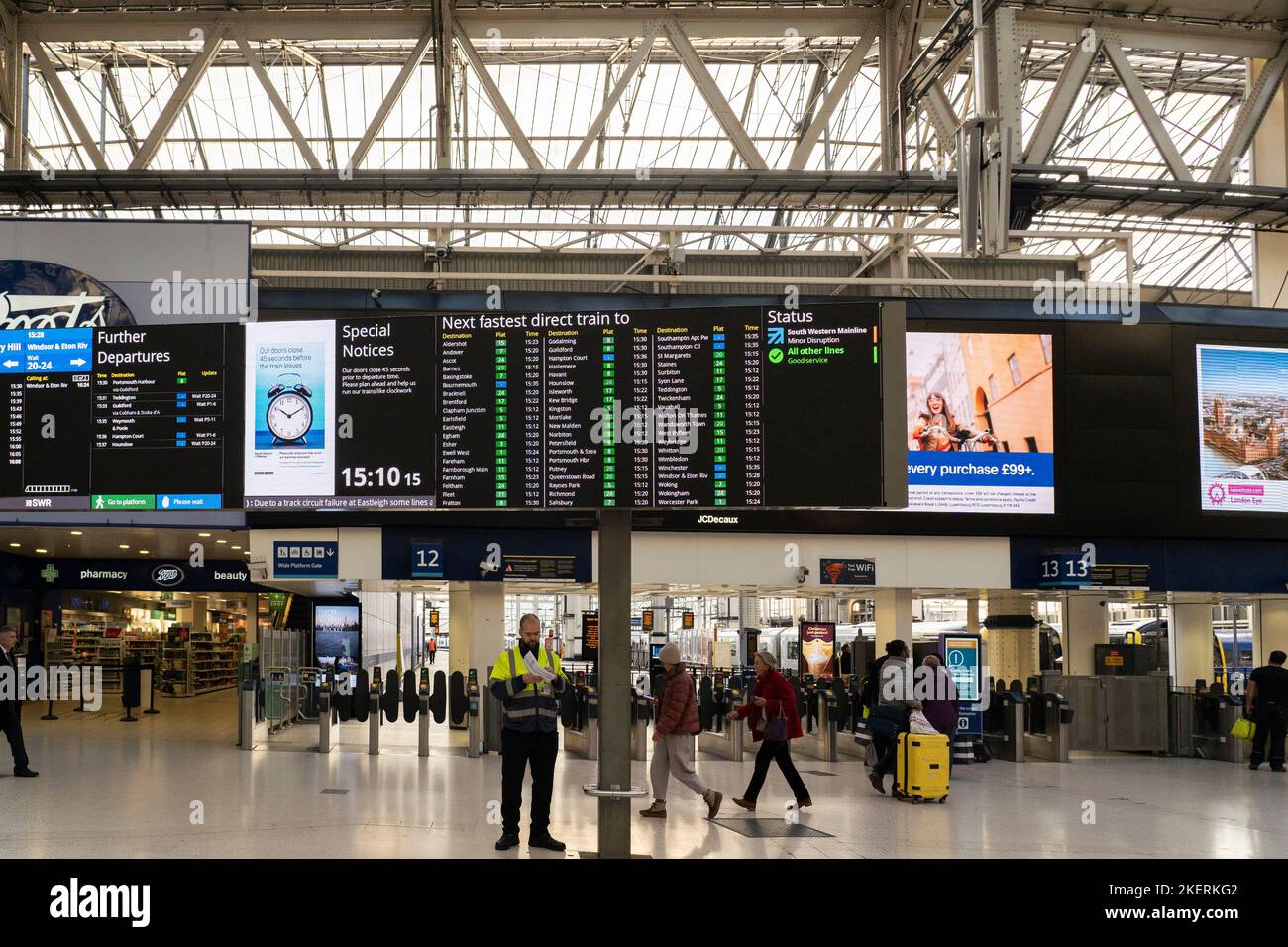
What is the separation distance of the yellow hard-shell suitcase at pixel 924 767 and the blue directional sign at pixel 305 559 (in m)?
9.98

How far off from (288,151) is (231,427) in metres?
22.7

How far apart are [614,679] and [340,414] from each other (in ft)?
8.69

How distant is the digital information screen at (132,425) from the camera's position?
9.19 meters

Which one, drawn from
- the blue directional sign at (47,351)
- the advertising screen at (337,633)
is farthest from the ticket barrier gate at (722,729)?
the advertising screen at (337,633)

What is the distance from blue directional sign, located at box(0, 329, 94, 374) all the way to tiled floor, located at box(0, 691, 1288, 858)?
3.48 meters

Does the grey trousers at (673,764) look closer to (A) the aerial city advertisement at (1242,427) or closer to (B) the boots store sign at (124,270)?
(B) the boots store sign at (124,270)

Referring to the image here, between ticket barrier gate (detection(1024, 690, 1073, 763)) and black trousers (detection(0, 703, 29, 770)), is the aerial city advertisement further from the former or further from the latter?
black trousers (detection(0, 703, 29, 770))

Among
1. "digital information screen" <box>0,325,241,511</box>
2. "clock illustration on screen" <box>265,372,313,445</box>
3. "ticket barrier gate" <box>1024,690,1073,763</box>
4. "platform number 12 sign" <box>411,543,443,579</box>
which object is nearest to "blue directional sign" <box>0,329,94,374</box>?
"digital information screen" <box>0,325,241,511</box>

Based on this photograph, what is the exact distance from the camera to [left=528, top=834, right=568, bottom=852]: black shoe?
29.6 feet

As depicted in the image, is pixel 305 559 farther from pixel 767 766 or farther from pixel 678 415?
pixel 678 415

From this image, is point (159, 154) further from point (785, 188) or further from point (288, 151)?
point (785, 188)

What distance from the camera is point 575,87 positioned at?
1075 inches

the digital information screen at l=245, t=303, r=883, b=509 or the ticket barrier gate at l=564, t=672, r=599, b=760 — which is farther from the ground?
the digital information screen at l=245, t=303, r=883, b=509

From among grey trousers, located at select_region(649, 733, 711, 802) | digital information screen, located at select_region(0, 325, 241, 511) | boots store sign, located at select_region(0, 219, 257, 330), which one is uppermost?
boots store sign, located at select_region(0, 219, 257, 330)
